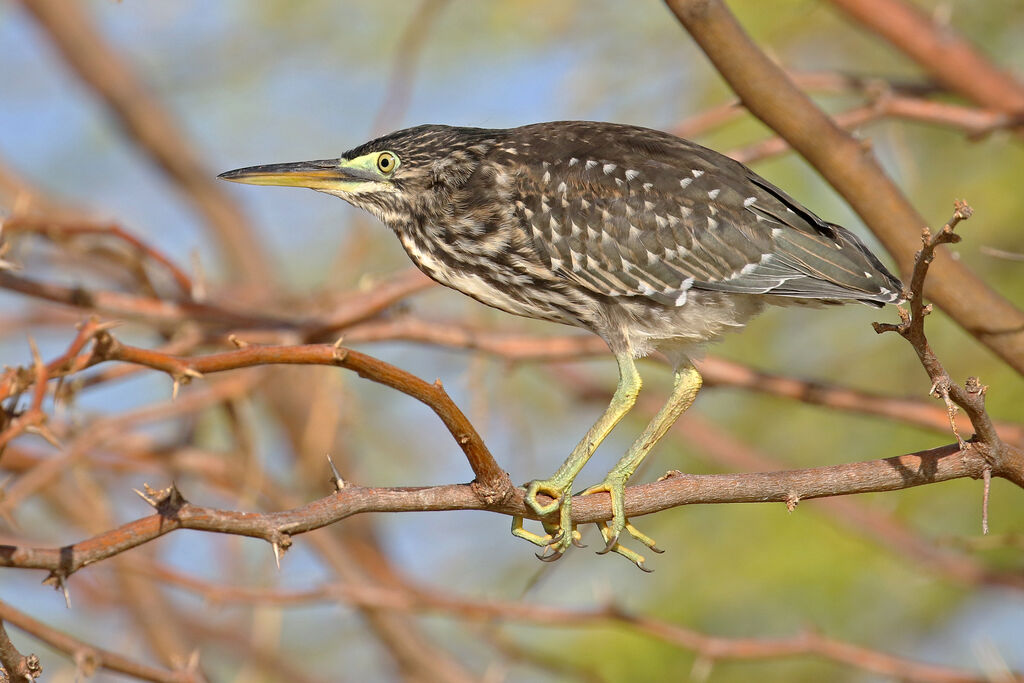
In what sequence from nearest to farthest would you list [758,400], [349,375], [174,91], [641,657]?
1. [349,375]
2. [641,657]
3. [758,400]
4. [174,91]

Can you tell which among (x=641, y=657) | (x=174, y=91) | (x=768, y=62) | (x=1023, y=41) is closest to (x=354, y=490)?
(x=768, y=62)

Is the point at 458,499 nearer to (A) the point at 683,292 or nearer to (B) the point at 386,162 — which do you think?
(A) the point at 683,292

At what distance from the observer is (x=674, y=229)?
381cm

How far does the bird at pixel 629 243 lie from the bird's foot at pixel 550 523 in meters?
0.25

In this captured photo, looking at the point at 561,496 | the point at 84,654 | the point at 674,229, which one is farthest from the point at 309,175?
the point at 84,654

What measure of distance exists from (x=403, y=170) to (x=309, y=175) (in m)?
0.33

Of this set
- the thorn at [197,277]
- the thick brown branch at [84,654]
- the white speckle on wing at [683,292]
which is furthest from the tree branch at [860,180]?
the thick brown branch at [84,654]

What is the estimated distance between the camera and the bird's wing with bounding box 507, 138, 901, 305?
3688 mm

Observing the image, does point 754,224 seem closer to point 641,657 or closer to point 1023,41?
point 641,657

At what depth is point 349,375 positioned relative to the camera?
5.06m

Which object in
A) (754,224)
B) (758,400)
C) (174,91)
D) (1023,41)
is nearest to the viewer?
(754,224)

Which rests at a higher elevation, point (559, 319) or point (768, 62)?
point (768, 62)

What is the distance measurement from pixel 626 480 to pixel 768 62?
131 centimetres

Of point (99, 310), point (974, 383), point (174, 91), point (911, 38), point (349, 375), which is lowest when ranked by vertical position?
point (974, 383)
